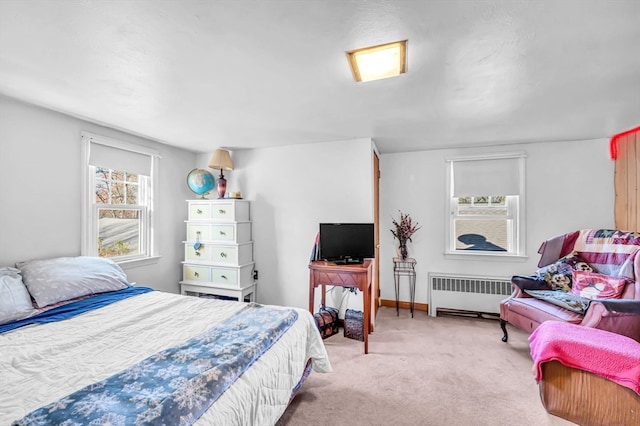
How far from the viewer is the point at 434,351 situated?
2732 mm

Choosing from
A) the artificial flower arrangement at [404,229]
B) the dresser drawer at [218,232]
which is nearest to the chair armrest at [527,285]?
the artificial flower arrangement at [404,229]

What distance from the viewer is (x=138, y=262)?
3.25m

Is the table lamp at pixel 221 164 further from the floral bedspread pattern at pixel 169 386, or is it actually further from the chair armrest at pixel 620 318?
the chair armrest at pixel 620 318

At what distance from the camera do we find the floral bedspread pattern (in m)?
0.97

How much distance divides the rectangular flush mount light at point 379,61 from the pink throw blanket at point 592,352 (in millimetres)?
2091

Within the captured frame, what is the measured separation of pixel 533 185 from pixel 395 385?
3120mm

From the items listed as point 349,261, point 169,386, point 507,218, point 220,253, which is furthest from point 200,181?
point 507,218

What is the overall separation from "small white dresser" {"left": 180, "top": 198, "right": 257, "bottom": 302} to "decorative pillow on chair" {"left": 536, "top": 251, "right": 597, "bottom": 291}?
11.4 ft

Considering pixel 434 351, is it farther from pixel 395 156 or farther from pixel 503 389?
pixel 395 156

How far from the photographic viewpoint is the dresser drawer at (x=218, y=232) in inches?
138

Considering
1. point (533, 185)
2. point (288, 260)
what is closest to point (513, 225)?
point (533, 185)

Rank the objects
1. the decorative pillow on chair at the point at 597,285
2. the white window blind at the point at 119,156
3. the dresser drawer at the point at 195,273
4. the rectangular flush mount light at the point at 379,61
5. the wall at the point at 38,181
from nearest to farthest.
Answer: the rectangular flush mount light at the point at 379,61
the wall at the point at 38,181
the decorative pillow on chair at the point at 597,285
the white window blind at the point at 119,156
the dresser drawer at the point at 195,273

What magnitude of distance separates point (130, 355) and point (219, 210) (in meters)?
2.32

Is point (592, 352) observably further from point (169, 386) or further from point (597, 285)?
point (169, 386)
